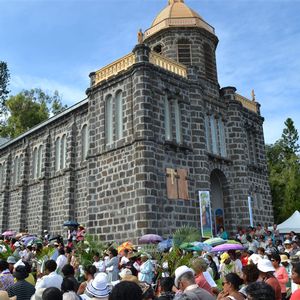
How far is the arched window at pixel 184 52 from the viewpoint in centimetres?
2184

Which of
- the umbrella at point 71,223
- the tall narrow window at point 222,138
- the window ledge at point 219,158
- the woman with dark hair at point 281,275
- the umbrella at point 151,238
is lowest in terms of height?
the woman with dark hair at point 281,275

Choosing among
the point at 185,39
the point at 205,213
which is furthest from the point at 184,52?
the point at 205,213

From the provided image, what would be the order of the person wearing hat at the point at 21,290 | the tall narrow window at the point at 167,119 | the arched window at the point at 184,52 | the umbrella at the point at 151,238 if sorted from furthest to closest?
the arched window at the point at 184,52 < the tall narrow window at the point at 167,119 < the umbrella at the point at 151,238 < the person wearing hat at the point at 21,290

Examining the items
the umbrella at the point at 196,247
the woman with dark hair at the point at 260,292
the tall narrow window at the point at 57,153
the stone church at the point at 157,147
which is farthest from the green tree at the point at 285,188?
the woman with dark hair at the point at 260,292

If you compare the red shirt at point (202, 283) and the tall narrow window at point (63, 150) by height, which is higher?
the tall narrow window at point (63, 150)

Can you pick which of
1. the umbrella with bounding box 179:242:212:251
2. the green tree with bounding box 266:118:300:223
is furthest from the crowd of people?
the green tree with bounding box 266:118:300:223

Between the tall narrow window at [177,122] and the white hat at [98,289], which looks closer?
the white hat at [98,289]

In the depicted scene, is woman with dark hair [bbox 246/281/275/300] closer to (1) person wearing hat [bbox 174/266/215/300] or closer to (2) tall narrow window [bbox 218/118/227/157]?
(1) person wearing hat [bbox 174/266/215/300]

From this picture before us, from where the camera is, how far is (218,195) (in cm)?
2167

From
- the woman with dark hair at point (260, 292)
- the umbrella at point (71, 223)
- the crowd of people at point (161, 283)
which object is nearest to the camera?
the woman with dark hair at point (260, 292)

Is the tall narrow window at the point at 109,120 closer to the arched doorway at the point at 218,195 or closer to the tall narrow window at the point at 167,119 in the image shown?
the tall narrow window at the point at 167,119

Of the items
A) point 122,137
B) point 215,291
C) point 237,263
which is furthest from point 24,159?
point 215,291

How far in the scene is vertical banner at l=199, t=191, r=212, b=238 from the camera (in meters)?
18.1

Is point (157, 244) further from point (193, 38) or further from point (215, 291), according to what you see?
point (193, 38)
